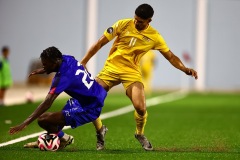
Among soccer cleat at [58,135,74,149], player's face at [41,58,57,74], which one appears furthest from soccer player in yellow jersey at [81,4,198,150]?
player's face at [41,58,57,74]

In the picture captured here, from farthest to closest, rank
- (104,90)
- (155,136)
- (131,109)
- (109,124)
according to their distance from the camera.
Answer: (131,109) → (109,124) → (155,136) → (104,90)

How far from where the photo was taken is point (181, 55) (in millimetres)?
38531

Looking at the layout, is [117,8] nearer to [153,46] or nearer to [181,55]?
[181,55]

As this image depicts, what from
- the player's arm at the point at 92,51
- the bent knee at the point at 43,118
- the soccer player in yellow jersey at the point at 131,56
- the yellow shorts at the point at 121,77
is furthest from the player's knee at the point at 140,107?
the bent knee at the point at 43,118

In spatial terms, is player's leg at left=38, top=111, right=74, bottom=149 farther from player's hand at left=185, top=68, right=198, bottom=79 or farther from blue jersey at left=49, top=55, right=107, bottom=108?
player's hand at left=185, top=68, right=198, bottom=79

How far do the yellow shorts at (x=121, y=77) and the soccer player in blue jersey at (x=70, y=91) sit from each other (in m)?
0.69

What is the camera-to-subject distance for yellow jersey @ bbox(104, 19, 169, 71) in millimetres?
10180

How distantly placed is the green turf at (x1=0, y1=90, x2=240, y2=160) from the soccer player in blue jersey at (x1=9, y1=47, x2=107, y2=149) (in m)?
0.46

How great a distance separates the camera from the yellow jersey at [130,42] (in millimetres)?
10180

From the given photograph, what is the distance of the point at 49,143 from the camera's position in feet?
31.1

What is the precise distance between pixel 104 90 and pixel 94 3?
28482 mm

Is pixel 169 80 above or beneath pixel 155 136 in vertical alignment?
beneath

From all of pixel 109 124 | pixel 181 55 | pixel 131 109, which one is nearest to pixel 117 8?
pixel 181 55

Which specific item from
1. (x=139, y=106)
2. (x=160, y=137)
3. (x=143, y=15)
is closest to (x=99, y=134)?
(x=139, y=106)
